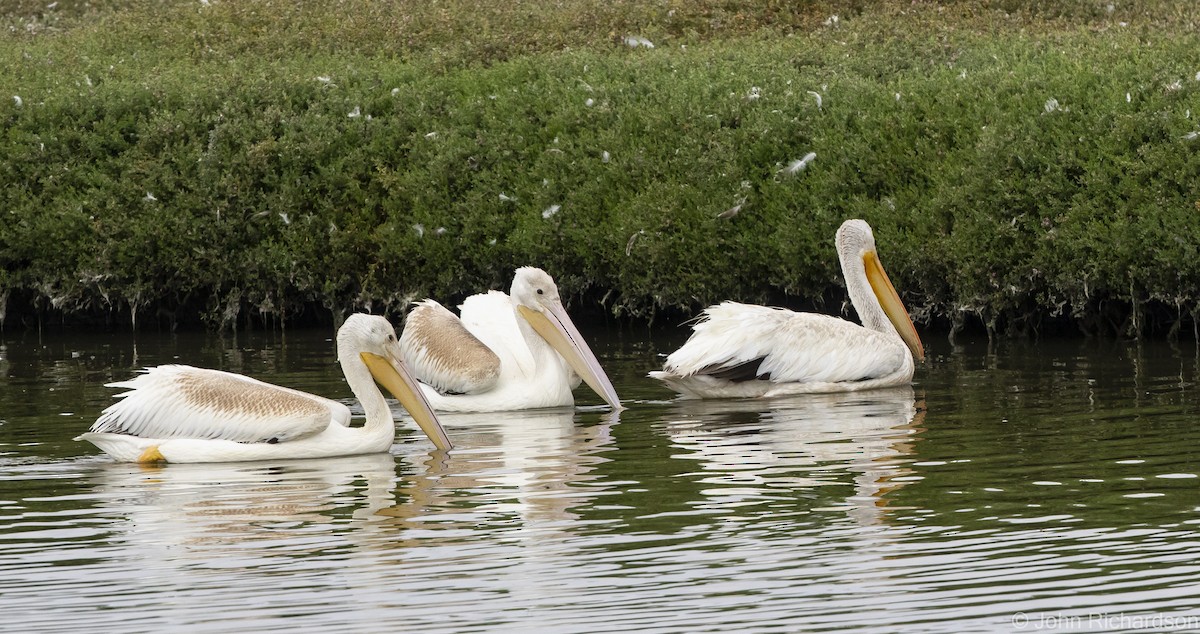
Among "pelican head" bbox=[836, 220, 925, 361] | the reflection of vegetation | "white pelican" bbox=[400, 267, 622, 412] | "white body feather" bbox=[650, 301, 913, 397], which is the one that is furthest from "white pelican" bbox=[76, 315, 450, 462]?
"pelican head" bbox=[836, 220, 925, 361]

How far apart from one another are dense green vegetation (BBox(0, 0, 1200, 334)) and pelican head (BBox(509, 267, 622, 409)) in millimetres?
3956

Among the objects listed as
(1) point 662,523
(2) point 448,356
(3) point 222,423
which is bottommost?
(1) point 662,523

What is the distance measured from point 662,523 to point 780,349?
451cm

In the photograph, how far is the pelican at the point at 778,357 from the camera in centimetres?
1175

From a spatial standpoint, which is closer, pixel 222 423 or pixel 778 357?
pixel 222 423

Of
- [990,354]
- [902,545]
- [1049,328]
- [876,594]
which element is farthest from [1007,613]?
[1049,328]

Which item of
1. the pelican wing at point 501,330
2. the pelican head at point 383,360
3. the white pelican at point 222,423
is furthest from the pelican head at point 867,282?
the white pelican at point 222,423

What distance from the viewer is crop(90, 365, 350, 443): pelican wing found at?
31.1 feet

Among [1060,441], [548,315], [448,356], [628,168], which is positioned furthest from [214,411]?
[628,168]

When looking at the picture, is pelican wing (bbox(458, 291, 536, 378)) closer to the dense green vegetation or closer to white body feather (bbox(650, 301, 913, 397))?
white body feather (bbox(650, 301, 913, 397))

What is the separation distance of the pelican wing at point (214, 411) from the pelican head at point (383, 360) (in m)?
0.40

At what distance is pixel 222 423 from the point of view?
9523 millimetres

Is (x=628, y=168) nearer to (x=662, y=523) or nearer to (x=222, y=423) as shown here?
(x=222, y=423)

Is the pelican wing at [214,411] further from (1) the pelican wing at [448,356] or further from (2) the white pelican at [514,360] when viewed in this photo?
(2) the white pelican at [514,360]
